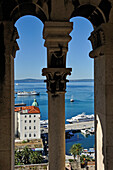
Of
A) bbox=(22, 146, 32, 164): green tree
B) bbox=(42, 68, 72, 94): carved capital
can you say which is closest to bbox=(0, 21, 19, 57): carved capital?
bbox=(42, 68, 72, 94): carved capital

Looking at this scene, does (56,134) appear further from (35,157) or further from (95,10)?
(35,157)

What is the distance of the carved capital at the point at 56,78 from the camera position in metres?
4.31

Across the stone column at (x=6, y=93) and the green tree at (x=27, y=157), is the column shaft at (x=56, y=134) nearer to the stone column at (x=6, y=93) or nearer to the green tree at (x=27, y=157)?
the stone column at (x=6, y=93)

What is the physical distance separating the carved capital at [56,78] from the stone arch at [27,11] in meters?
1.18

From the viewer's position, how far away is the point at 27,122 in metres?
55.5

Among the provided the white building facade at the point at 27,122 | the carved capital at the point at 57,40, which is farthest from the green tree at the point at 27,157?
the carved capital at the point at 57,40

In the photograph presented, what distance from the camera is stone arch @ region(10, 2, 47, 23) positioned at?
14.5ft

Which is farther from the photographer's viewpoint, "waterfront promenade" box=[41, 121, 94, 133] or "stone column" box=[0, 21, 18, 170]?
"waterfront promenade" box=[41, 121, 94, 133]

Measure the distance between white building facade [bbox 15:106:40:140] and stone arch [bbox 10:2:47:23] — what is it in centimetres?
4327

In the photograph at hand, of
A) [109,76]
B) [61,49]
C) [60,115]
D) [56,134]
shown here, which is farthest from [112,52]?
[56,134]

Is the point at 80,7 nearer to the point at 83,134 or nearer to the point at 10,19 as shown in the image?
the point at 10,19

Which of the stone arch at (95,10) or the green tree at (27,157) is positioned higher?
the stone arch at (95,10)

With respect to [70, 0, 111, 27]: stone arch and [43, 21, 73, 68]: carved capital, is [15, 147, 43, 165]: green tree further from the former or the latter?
[70, 0, 111, 27]: stone arch

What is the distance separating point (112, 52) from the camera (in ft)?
14.4
